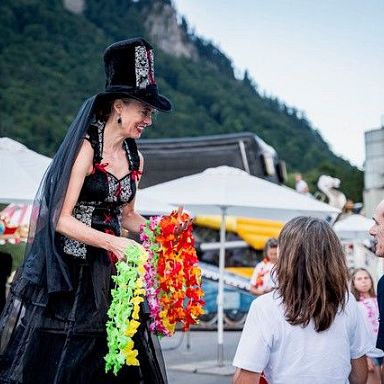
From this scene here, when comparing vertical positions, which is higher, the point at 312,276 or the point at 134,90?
the point at 134,90

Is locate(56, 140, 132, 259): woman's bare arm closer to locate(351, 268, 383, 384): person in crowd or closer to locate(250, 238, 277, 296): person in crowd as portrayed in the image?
locate(351, 268, 383, 384): person in crowd

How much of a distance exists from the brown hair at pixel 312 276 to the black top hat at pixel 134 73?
36.5 inches

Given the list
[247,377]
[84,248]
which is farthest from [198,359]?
[247,377]

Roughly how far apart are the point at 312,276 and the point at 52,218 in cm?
111

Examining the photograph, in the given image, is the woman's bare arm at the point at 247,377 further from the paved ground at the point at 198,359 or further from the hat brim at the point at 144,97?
the paved ground at the point at 198,359

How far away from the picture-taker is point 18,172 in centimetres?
659

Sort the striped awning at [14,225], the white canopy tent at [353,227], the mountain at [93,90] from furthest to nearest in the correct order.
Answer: the mountain at [93,90] < the white canopy tent at [353,227] < the striped awning at [14,225]

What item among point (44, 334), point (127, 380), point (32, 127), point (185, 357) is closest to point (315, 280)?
point (127, 380)

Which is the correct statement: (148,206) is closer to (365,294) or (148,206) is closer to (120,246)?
(365,294)

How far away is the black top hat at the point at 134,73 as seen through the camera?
321 centimetres

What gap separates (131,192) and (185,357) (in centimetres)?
674

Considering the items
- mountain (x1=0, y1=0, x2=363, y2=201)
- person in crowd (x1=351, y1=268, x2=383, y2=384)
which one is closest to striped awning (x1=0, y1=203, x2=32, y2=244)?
person in crowd (x1=351, y1=268, x2=383, y2=384)

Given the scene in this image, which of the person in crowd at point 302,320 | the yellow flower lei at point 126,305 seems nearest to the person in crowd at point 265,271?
the yellow flower lei at point 126,305

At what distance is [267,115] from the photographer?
60.6m
